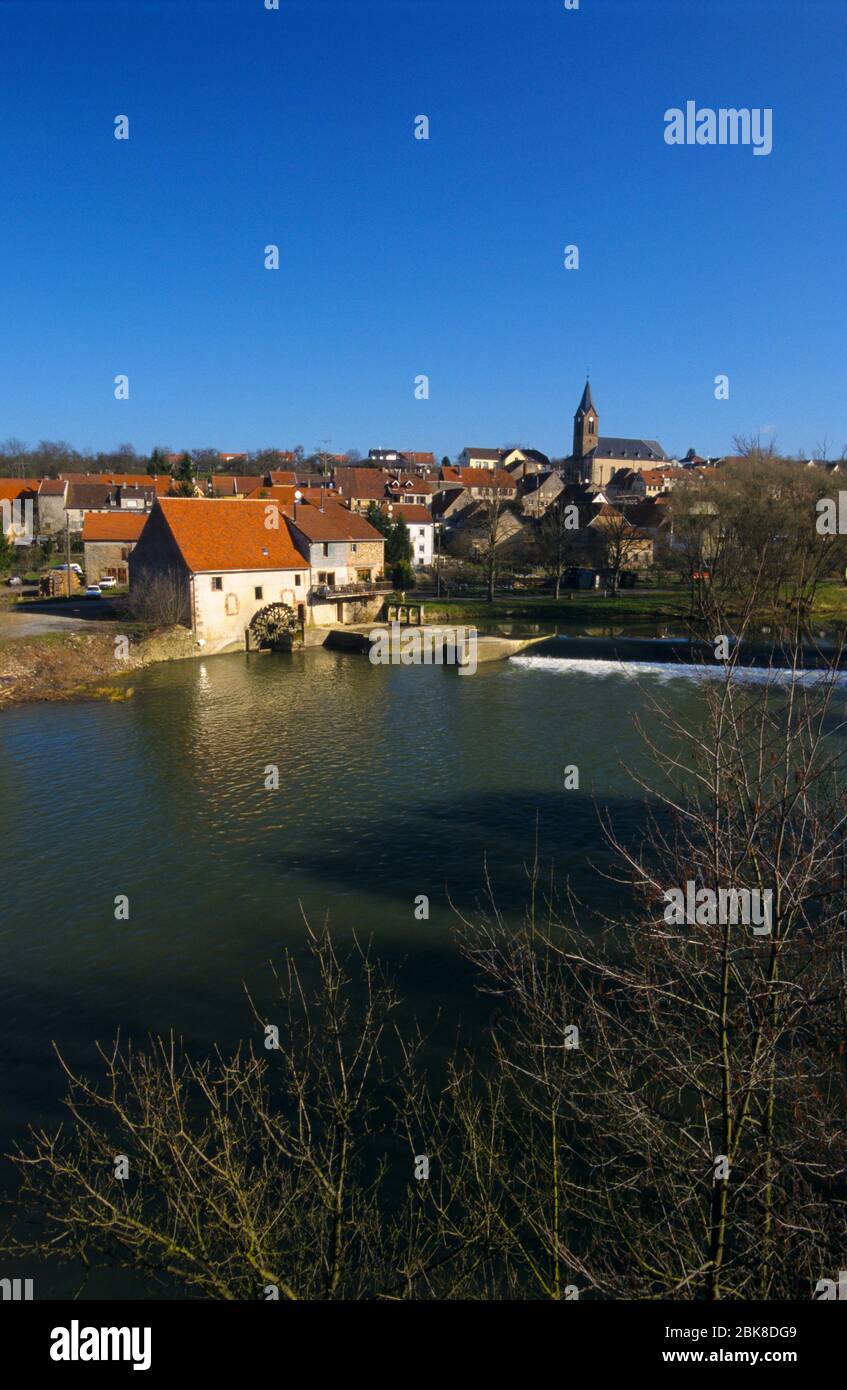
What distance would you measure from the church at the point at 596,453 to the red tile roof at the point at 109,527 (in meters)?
105

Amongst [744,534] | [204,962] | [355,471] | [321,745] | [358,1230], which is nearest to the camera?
[358,1230]

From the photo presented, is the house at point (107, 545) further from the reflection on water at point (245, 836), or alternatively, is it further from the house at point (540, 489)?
the house at point (540, 489)

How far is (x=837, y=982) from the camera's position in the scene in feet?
28.2

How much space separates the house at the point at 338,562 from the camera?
1932 inches

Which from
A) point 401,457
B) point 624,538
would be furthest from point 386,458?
point 624,538

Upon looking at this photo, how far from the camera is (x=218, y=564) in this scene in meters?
43.5

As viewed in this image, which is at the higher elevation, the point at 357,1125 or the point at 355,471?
the point at 355,471

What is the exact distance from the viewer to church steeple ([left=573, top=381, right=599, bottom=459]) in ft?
509

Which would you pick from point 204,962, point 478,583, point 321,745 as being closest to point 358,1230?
point 204,962

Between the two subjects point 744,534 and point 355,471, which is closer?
point 744,534

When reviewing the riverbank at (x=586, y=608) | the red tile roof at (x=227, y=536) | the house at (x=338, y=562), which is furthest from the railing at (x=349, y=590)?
the riverbank at (x=586, y=608)

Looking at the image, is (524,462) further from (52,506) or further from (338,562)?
(338,562)
